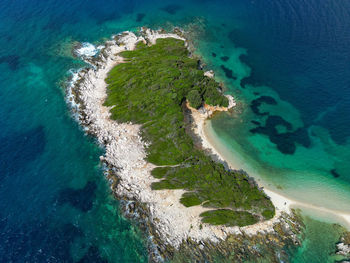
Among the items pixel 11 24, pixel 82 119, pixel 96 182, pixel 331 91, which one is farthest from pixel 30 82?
pixel 331 91

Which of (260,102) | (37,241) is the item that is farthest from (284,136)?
(37,241)

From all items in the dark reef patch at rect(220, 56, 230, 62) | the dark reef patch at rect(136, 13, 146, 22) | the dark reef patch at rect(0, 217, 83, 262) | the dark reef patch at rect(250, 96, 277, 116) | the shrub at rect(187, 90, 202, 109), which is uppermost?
the dark reef patch at rect(136, 13, 146, 22)

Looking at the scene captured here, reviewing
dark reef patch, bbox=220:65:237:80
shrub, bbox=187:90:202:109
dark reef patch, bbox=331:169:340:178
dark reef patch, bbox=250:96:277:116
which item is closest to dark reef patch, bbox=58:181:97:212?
shrub, bbox=187:90:202:109

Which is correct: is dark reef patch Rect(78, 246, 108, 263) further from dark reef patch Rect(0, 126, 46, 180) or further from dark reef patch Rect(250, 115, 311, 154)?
dark reef patch Rect(250, 115, 311, 154)

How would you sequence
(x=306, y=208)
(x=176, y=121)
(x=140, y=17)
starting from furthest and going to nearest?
(x=140, y=17) < (x=176, y=121) < (x=306, y=208)

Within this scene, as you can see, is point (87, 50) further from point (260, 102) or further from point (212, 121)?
point (260, 102)
